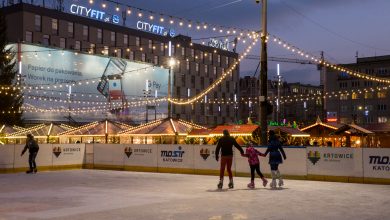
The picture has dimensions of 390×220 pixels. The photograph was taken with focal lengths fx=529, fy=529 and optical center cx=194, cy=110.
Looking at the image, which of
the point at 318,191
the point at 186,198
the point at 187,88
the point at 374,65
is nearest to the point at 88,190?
the point at 186,198

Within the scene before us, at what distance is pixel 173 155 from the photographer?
81.7ft

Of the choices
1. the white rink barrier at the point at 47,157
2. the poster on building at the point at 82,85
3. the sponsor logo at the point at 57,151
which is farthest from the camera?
the poster on building at the point at 82,85

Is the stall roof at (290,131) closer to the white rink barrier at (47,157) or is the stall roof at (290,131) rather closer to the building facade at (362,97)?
the white rink barrier at (47,157)

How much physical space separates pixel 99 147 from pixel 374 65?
79691 millimetres

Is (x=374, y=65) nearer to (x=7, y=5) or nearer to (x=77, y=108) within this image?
(x=77, y=108)

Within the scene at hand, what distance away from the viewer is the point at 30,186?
17.6 metres

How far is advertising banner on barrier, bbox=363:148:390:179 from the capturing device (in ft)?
60.4

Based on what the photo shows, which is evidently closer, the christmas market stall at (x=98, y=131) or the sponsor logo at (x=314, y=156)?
the sponsor logo at (x=314, y=156)

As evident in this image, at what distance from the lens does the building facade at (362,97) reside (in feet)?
316

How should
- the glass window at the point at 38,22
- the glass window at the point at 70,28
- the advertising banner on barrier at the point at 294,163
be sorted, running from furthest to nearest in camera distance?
the glass window at the point at 70,28
the glass window at the point at 38,22
the advertising banner on barrier at the point at 294,163

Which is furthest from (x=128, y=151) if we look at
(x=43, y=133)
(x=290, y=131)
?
(x=43, y=133)

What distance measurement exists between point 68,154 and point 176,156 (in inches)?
→ 259

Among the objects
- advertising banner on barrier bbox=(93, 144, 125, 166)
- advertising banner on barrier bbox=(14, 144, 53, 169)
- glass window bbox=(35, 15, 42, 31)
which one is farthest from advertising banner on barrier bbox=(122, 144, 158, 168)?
glass window bbox=(35, 15, 42, 31)

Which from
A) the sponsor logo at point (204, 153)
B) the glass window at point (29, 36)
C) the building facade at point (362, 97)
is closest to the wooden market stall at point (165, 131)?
the sponsor logo at point (204, 153)
